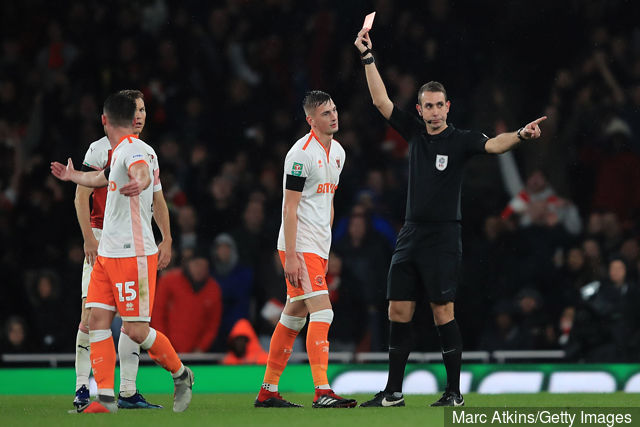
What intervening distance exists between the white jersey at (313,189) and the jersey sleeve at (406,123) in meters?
0.53

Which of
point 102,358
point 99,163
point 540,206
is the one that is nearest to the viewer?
point 102,358

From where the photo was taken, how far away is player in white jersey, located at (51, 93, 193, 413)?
8258 millimetres

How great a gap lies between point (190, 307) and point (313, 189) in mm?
4641

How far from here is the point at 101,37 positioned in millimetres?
16922

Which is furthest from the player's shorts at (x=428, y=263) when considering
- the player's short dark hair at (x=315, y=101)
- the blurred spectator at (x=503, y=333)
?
the blurred spectator at (x=503, y=333)

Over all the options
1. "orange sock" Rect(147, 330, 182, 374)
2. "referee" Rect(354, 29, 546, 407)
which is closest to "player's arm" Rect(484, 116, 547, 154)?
"referee" Rect(354, 29, 546, 407)

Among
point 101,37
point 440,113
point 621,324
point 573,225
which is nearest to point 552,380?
point 621,324

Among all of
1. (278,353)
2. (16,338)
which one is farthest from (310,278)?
(16,338)

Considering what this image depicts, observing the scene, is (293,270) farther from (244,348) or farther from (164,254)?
(244,348)

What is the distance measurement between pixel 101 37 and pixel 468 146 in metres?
9.39

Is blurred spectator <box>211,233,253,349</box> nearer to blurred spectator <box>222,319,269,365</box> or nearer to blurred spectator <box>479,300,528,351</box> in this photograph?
blurred spectator <box>222,319,269,365</box>

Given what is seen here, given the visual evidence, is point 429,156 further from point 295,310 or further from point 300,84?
point 300,84

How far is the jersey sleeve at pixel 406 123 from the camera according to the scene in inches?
351

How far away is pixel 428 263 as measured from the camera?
28.6 ft
